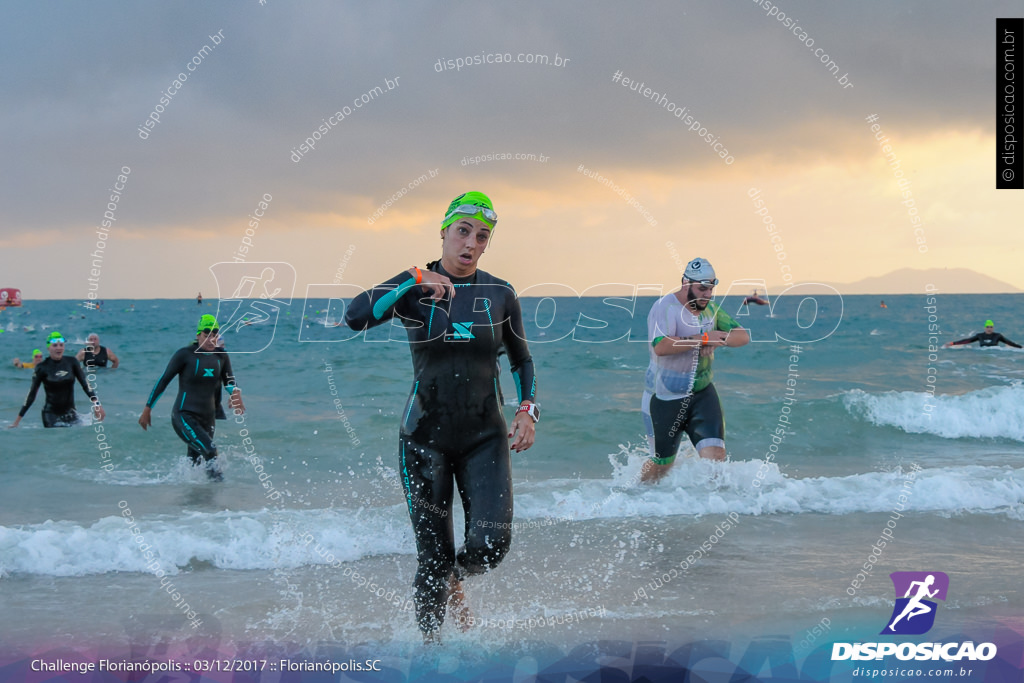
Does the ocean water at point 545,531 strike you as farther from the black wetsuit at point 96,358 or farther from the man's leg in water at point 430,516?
the black wetsuit at point 96,358

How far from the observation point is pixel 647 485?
8930mm

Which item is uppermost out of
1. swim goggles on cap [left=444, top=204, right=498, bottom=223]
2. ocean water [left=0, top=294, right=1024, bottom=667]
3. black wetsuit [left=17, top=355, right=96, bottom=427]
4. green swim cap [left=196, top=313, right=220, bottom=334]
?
swim goggles on cap [left=444, top=204, right=498, bottom=223]

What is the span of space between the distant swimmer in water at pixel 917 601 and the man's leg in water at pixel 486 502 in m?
2.79

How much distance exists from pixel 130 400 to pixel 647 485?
14.9m

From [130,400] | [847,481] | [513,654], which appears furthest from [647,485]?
[130,400]

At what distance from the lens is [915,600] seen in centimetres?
577

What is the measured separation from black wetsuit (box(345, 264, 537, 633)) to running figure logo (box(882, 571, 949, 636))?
2815 millimetres

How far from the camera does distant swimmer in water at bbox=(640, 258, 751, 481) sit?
763 centimetres

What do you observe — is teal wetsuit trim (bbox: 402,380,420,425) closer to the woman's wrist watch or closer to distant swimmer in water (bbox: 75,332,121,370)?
the woman's wrist watch

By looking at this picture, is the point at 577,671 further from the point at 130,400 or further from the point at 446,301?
the point at 130,400

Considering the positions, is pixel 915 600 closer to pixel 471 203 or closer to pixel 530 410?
pixel 530 410

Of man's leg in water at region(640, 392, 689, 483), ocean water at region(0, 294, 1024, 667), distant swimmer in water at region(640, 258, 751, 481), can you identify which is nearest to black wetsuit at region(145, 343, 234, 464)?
ocean water at region(0, 294, 1024, 667)

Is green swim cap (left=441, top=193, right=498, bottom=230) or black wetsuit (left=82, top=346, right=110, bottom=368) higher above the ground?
green swim cap (left=441, top=193, right=498, bottom=230)

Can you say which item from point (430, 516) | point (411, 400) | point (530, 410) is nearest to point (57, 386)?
point (411, 400)
